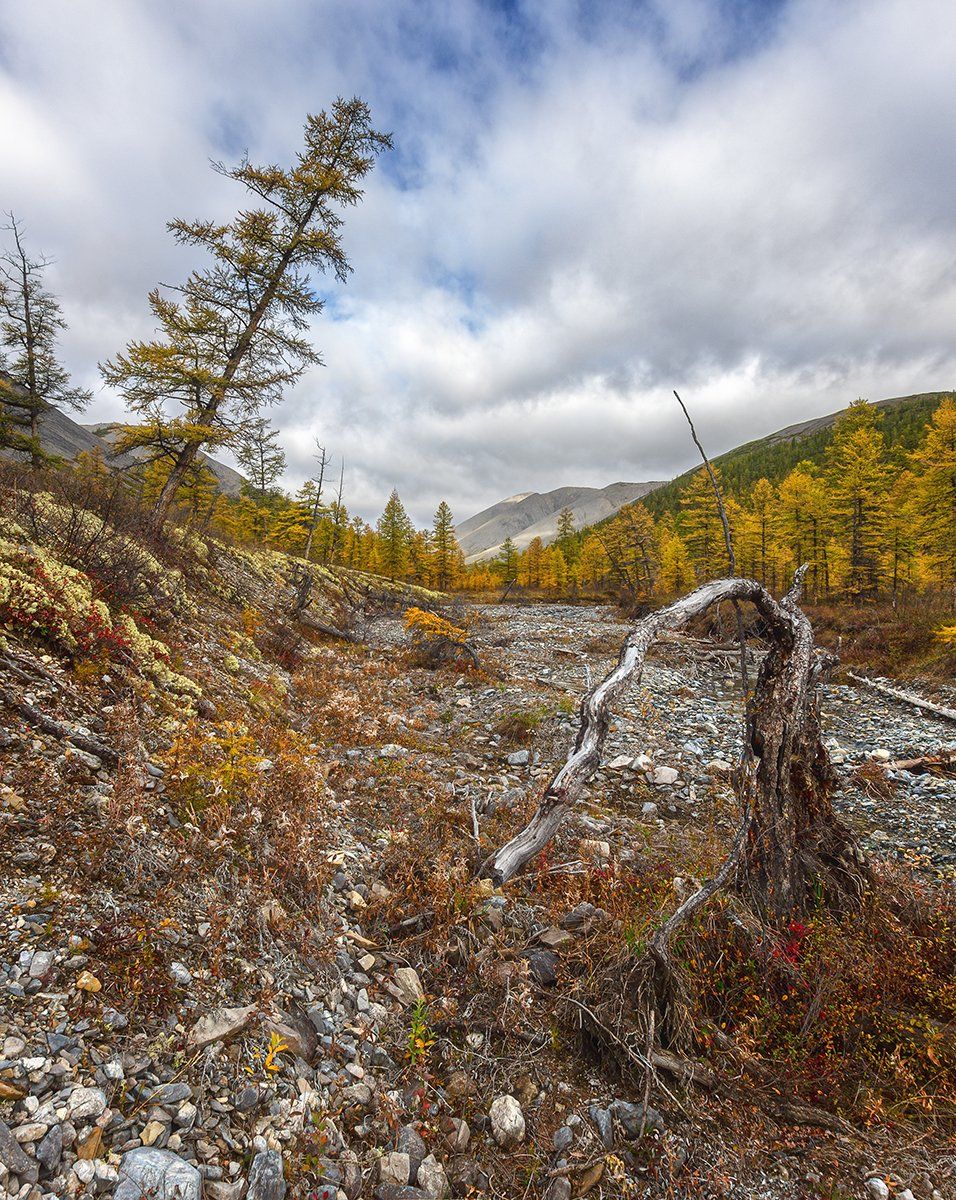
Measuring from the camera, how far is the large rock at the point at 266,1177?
226 cm

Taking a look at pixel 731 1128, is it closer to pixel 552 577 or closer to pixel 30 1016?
pixel 30 1016

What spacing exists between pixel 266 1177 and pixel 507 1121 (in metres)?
1.44

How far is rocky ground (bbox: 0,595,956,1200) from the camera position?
2.35 m

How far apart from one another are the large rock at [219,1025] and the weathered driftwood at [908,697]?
1485cm

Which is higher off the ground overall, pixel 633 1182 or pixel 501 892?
pixel 501 892

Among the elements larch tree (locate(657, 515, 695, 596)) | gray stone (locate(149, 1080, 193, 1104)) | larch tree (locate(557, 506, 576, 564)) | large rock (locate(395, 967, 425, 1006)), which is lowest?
large rock (locate(395, 967, 425, 1006))

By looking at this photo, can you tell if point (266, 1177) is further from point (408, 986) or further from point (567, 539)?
point (567, 539)

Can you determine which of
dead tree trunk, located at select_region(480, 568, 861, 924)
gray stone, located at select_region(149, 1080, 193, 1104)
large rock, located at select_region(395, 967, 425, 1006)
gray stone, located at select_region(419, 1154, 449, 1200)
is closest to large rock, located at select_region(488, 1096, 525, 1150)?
gray stone, located at select_region(419, 1154, 449, 1200)

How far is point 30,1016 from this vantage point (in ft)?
8.07

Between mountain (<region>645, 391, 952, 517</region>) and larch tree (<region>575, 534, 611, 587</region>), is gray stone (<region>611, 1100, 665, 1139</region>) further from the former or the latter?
mountain (<region>645, 391, 952, 517</region>)

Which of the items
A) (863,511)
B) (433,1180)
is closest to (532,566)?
(863,511)

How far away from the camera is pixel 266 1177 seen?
232cm

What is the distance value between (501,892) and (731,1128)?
2.45 meters

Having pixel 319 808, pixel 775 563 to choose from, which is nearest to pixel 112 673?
pixel 319 808
